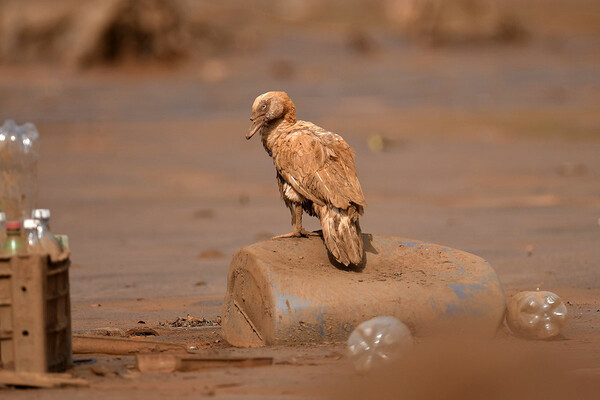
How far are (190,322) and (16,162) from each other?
166cm

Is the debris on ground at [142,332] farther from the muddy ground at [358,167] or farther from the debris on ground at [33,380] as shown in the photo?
the debris on ground at [33,380]

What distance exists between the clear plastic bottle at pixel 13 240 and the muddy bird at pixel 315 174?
197 cm

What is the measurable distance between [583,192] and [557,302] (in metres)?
7.83

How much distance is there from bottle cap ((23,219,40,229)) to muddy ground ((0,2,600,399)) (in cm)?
83

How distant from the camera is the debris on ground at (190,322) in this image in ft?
24.9

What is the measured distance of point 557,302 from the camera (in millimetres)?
6715

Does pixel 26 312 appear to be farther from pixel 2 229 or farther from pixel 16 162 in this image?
pixel 16 162

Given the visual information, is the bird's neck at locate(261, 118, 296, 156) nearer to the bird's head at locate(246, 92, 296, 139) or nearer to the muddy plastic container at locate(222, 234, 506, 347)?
the bird's head at locate(246, 92, 296, 139)

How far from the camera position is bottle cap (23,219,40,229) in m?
5.53

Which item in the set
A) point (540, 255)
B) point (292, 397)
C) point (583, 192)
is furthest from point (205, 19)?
point (292, 397)

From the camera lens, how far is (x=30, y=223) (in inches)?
218

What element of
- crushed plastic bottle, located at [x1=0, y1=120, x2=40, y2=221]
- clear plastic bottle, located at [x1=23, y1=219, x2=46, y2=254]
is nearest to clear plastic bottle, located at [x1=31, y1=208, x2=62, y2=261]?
clear plastic bottle, located at [x1=23, y1=219, x2=46, y2=254]

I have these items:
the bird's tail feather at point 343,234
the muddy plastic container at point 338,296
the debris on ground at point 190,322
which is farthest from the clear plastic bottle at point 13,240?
the debris on ground at point 190,322

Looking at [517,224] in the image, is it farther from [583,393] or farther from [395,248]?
[583,393]
